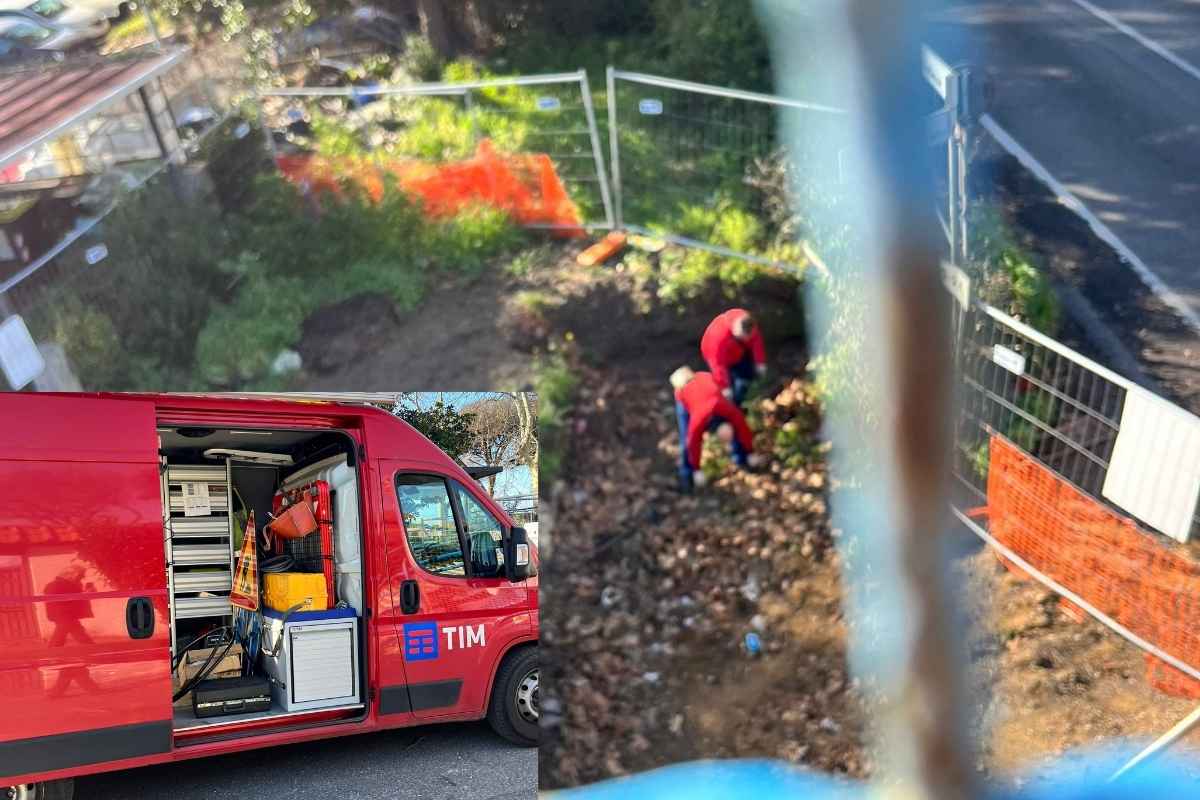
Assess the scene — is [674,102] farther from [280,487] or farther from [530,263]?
[280,487]

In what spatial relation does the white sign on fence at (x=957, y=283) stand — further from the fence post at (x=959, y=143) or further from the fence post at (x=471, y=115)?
the fence post at (x=471, y=115)

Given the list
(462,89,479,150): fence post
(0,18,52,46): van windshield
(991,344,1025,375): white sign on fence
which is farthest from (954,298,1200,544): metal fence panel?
(0,18,52,46): van windshield

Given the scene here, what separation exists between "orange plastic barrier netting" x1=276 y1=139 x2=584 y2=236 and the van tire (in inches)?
75.8

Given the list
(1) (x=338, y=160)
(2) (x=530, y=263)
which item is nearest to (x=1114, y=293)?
(2) (x=530, y=263)

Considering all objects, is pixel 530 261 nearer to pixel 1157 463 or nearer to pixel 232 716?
pixel 1157 463

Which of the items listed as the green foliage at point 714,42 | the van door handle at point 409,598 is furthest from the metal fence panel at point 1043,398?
the van door handle at point 409,598

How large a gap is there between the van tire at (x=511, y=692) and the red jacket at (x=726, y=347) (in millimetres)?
1938

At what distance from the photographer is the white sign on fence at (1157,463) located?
147 centimetres

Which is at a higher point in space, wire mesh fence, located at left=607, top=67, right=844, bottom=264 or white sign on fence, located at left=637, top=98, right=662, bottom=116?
white sign on fence, located at left=637, top=98, right=662, bottom=116

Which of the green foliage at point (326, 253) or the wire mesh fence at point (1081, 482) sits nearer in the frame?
the wire mesh fence at point (1081, 482)

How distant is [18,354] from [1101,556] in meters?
1.77

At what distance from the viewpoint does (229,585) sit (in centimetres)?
340

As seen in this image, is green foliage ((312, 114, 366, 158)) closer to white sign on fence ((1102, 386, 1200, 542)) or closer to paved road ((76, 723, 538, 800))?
white sign on fence ((1102, 386, 1200, 542))

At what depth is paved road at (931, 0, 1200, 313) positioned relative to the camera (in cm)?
149
